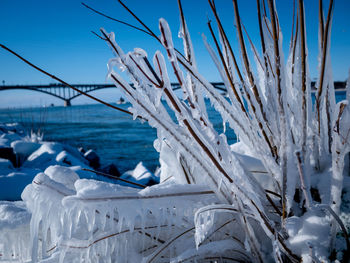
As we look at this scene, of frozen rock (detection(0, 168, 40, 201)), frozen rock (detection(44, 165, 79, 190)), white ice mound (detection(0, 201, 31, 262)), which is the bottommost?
frozen rock (detection(0, 168, 40, 201))

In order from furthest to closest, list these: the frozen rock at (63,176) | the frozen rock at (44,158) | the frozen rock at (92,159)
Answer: the frozen rock at (92,159) < the frozen rock at (44,158) < the frozen rock at (63,176)

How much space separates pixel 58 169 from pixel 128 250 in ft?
1.32

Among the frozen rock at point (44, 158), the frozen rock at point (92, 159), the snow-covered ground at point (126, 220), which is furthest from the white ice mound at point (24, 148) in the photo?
the snow-covered ground at point (126, 220)

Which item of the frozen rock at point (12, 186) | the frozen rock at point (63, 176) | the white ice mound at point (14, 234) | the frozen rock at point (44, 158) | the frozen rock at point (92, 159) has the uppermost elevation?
the frozen rock at point (63, 176)

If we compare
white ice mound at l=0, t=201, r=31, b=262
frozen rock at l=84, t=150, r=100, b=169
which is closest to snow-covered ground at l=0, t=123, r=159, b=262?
white ice mound at l=0, t=201, r=31, b=262

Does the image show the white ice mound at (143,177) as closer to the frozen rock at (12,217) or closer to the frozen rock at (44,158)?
the frozen rock at (44,158)

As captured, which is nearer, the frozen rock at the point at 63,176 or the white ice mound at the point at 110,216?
the white ice mound at the point at 110,216

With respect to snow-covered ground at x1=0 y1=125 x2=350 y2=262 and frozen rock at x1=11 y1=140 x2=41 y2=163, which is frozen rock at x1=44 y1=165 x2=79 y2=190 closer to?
snow-covered ground at x1=0 y1=125 x2=350 y2=262

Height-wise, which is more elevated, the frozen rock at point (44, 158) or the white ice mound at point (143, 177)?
the frozen rock at point (44, 158)

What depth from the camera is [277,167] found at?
593 mm

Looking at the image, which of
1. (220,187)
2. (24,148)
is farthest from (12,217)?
(24,148)

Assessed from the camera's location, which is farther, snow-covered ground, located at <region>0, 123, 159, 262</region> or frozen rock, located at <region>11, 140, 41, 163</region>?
frozen rock, located at <region>11, 140, 41, 163</region>

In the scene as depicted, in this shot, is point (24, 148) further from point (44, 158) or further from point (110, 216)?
point (110, 216)

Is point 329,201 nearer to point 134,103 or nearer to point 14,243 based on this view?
point 134,103
